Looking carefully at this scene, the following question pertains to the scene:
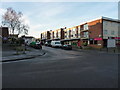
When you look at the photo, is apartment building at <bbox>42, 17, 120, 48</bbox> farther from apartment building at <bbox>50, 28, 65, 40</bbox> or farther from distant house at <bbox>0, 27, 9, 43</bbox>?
distant house at <bbox>0, 27, 9, 43</bbox>

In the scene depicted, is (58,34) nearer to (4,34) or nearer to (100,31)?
(4,34)

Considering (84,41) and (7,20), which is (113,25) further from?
(7,20)

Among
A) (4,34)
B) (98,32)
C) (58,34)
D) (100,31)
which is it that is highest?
(58,34)

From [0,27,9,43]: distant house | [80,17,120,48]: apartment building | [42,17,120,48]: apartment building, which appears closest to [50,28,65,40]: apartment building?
[42,17,120,48]: apartment building

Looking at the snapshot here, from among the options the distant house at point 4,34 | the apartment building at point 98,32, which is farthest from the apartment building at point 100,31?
the distant house at point 4,34

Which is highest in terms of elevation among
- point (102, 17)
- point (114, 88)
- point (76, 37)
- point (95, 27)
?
point (102, 17)

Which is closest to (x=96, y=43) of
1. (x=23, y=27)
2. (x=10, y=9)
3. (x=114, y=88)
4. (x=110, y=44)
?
(x=110, y=44)

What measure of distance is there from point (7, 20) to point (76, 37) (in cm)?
2957

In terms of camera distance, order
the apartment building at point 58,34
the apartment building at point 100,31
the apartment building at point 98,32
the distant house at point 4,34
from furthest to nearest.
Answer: the apartment building at point 58,34 → the distant house at point 4,34 → the apartment building at point 98,32 → the apartment building at point 100,31

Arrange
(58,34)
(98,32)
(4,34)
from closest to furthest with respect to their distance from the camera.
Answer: (98,32) → (4,34) → (58,34)

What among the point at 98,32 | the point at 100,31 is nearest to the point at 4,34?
the point at 98,32

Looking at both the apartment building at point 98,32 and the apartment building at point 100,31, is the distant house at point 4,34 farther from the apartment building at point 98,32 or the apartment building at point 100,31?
the apartment building at point 100,31

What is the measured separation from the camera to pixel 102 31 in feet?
110

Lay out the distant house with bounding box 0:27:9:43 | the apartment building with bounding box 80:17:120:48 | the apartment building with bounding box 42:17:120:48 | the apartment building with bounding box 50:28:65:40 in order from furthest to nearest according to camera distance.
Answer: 1. the apartment building with bounding box 50:28:65:40
2. the distant house with bounding box 0:27:9:43
3. the apartment building with bounding box 42:17:120:48
4. the apartment building with bounding box 80:17:120:48
